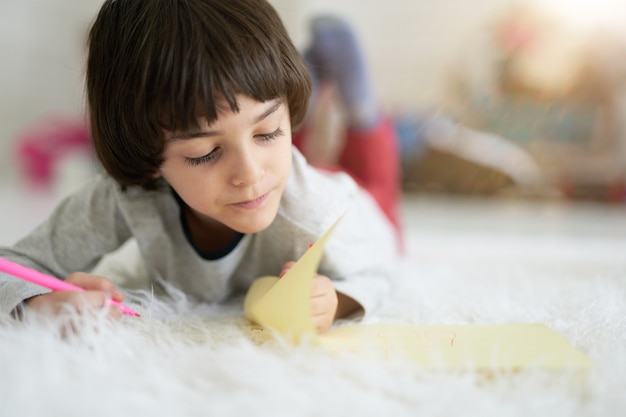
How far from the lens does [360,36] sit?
2.87 meters

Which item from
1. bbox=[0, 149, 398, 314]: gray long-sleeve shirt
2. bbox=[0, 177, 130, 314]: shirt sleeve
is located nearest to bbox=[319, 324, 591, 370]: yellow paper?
bbox=[0, 149, 398, 314]: gray long-sleeve shirt

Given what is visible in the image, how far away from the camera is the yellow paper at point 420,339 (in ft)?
1.62

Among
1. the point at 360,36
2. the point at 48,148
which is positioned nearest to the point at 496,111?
the point at 360,36

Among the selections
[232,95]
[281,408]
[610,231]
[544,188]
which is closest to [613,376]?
[281,408]

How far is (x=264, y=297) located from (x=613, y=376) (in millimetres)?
316

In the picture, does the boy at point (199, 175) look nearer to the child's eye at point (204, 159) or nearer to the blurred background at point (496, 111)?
the child's eye at point (204, 159)

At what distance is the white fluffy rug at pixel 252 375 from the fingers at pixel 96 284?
0.10 ft

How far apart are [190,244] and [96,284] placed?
0.16 metres

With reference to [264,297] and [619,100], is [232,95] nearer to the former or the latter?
[264,297]

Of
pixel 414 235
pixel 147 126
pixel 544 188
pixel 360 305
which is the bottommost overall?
pixel 544 188

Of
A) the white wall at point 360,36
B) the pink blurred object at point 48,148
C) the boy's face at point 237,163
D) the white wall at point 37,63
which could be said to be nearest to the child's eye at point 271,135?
the boy's face at point 237,163

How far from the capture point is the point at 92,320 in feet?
1.78

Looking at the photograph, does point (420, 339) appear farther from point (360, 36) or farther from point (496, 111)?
point (360, 36)

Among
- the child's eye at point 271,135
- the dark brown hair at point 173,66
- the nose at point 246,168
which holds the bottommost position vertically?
the nose at point 246,168
